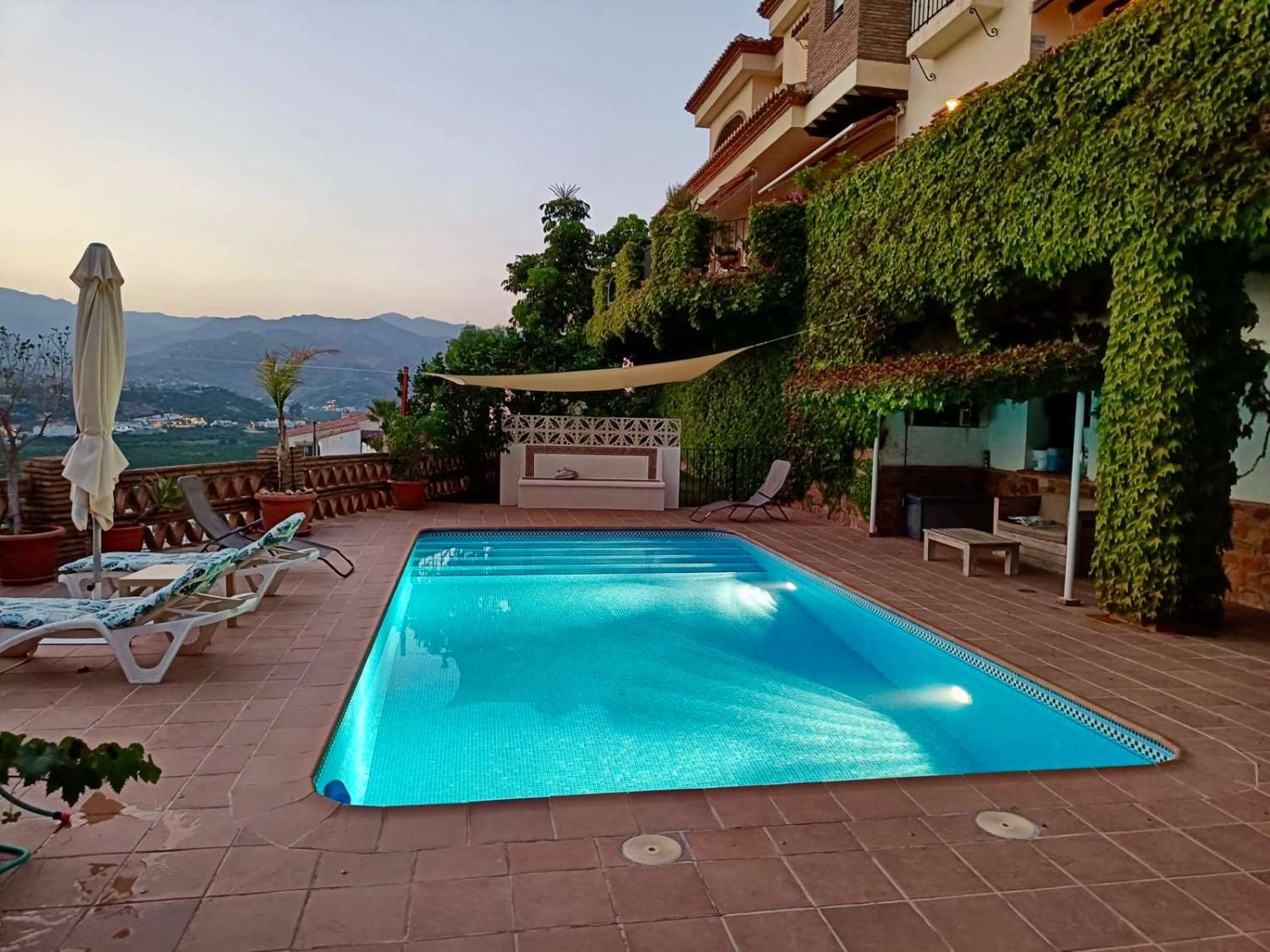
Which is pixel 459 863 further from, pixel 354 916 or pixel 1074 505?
pixel 1074 505

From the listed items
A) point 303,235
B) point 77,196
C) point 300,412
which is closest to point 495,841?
point 300,412

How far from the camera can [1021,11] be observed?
1105cm

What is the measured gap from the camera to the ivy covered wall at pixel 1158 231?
16.4ft

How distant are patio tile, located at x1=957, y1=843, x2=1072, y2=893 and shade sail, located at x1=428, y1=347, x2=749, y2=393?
9.77 m

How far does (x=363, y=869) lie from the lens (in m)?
2.44

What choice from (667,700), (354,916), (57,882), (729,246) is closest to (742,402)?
(729,246)

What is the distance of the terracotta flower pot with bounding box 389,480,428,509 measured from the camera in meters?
11.9

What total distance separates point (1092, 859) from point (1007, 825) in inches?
11.5

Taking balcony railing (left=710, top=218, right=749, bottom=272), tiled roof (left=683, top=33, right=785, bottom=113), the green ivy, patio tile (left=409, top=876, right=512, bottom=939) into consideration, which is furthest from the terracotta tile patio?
tiled roof (left=683, top=33, right=785, bottom=113)

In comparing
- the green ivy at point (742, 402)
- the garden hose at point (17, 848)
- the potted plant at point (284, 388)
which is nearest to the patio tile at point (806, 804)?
the garden hose at point (17, 848)

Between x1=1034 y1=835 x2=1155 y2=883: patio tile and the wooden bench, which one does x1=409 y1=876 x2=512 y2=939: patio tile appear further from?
the wooden bench

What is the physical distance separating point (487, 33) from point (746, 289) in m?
6.61

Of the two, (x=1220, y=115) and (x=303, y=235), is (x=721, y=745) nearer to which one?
(x=1220, y=115)

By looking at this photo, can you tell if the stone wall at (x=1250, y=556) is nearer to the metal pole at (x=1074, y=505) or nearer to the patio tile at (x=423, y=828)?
the metal pole at (x=1074, y=505)
